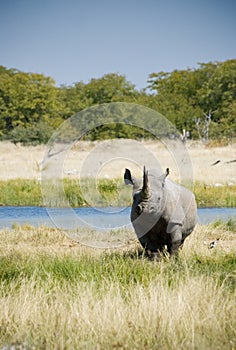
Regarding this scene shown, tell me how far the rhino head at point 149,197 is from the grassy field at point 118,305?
63 centimetres

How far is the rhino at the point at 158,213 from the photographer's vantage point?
7219 mm

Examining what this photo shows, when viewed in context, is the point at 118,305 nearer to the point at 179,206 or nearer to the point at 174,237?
the point at 174,237

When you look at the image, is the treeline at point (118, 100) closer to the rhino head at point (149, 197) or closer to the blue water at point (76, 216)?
the blue water at point (76, 216)

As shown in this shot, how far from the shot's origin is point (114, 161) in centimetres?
2750

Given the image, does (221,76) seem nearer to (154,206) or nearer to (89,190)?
(89,190)

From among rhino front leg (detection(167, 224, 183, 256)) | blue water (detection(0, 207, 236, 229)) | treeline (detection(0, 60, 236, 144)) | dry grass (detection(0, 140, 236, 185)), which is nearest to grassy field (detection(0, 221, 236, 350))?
rhino front leg (detection(167, 224, 183, 256))

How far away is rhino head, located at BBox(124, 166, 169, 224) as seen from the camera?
7.04 meters

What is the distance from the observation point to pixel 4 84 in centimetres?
5181

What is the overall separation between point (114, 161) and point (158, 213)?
20.1 metres

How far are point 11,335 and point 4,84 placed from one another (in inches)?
1899

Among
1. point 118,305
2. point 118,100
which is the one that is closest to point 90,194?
point 118,305

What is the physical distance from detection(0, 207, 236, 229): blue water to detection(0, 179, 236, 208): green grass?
56cm

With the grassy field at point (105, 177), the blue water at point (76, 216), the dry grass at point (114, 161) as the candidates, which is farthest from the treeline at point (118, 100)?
the blue water at point (76, 216)

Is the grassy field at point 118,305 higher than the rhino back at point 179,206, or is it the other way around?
the rhino back at point 179,206
